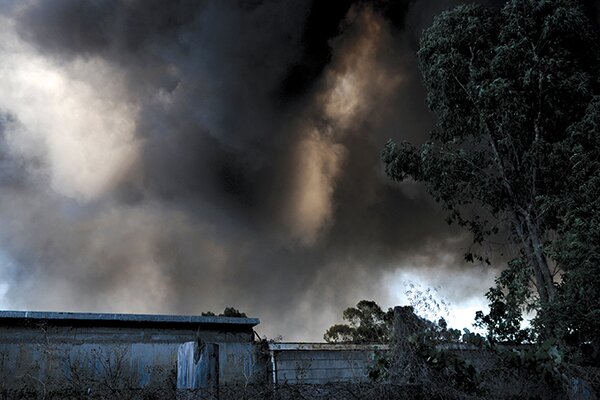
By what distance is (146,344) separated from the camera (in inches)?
513

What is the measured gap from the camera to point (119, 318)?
12695 millimetres

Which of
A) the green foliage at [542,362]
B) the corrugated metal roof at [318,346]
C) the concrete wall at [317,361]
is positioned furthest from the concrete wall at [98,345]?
the green foliage at [542,362]

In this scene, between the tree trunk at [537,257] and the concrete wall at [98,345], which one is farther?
the tree trunk at [537,257]

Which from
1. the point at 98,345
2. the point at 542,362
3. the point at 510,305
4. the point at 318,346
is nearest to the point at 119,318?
the point at 98,345

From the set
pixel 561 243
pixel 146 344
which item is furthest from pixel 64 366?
pixel 561 243

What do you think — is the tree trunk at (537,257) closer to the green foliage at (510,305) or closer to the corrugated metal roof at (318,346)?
the green foliage at (510,305)

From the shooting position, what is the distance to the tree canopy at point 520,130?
1728 centimetres

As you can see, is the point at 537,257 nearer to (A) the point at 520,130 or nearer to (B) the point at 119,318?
(A) the point at 520,130

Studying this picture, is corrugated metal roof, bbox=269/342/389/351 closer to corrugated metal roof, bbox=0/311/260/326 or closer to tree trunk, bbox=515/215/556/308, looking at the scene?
corrugated metal roof, bbox=0/311/260/326

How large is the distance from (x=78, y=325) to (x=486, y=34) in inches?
780

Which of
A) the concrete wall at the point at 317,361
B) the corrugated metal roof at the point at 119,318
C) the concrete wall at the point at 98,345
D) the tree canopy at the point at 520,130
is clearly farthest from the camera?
the tree canopy at the point at 520,130

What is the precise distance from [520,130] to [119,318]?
56.6ft

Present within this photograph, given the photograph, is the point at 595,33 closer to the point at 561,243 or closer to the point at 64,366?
the point at 561,243

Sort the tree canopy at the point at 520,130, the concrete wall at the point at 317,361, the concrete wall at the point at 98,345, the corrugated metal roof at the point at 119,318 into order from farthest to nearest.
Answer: the tree canopy at the point at 520,130, the concrete wall at the point at 317,361, the corrugated metal roof at the point at 119,318, the concrete wall at the point at 98,345
